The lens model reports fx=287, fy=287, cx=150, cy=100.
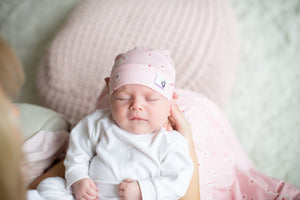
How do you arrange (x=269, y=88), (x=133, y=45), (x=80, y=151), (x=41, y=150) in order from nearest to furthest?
1. (x=80, y=151)
2. (x=41, y=150)
3. (x=133, y=45)
4. (x=269, y=88)

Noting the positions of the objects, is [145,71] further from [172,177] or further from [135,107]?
[172,177]

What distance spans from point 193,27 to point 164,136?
33.8 inches

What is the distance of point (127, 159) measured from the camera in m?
0.90

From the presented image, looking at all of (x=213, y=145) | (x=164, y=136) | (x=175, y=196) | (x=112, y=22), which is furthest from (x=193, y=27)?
(x=175, y=196)

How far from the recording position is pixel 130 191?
32.4 inches

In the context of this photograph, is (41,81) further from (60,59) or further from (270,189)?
(270,189)

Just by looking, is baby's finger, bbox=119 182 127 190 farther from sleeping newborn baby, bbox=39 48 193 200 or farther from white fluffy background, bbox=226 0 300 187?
white fluffy background, bbox=226 0 300 187

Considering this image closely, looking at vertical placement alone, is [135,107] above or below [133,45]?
below

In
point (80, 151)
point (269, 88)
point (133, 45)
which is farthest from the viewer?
point (269, 88)

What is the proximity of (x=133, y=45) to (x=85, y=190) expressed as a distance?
2.90 feet

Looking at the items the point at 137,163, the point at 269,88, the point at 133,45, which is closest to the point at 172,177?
the point at 137,163

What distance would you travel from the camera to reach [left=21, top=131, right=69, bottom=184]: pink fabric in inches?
41.7

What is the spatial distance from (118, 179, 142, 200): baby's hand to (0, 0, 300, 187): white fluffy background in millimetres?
1168

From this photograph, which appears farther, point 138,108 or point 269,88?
point 269,88
